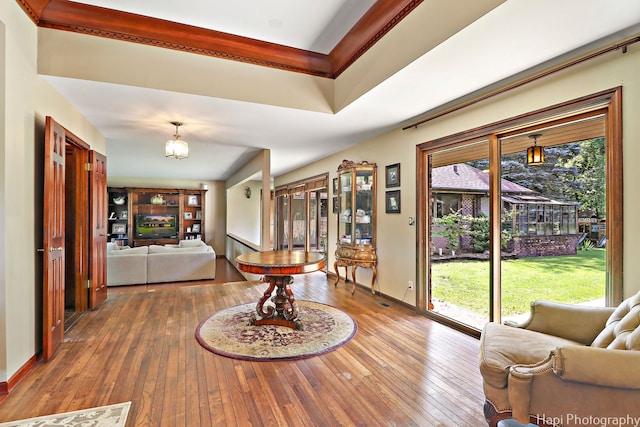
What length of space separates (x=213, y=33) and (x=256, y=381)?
10.2ft

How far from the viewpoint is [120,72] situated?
2777mm

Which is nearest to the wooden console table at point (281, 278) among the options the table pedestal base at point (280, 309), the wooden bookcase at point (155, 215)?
the table pedestal base at point (280, 309)

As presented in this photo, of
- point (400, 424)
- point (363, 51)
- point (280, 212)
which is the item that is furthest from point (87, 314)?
point (280, 212)

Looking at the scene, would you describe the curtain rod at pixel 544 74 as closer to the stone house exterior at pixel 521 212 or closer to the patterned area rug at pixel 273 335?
the stone house exterior at pixel 521 212

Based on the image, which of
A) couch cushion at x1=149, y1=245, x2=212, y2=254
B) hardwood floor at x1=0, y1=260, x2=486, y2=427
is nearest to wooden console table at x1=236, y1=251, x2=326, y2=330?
hardwood floor at x1=0, y1=260, x2=486, y2=427

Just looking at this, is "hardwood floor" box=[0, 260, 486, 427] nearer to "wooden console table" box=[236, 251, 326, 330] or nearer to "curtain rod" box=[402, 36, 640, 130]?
"wooden console table" box=[236, 251, 326, 330]

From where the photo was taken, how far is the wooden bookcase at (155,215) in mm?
9398

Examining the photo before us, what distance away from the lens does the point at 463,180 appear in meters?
3.66

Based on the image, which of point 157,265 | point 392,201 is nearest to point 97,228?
point 157,265

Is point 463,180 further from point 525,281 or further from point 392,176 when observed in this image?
point 525,281

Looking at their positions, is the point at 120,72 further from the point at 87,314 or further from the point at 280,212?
the point at 280,212

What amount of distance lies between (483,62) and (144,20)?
9.53 feet

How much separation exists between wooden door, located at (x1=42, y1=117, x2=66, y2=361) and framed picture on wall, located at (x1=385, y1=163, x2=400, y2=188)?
12.4 ft

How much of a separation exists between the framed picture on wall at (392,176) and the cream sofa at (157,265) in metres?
4.12
